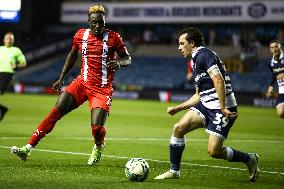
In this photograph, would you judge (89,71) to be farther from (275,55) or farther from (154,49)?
(154,49)

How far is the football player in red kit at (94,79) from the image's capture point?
40.2ft

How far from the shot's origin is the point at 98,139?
12.4 metres

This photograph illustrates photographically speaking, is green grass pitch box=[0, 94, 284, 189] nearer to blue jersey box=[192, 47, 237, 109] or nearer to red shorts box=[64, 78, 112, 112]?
red shorts box=[64, 78, 112, 112]

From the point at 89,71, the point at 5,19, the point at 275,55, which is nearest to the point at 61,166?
the point at 89,71

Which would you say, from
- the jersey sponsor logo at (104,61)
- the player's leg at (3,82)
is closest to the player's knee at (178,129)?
the jersey sponsor logo at (104,61)

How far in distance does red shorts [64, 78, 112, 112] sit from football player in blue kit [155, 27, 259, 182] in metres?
1.86

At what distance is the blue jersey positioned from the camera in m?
10.5

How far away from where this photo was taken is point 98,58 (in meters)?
12.6

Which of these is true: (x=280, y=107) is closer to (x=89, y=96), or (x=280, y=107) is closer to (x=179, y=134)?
(x=89, y=96)

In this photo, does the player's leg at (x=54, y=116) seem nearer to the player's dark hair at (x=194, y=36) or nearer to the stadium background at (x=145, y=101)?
the stadium background at (x=145, y=101)

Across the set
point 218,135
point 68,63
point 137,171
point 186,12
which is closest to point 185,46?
point 218,135

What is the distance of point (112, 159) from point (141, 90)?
26.2 m

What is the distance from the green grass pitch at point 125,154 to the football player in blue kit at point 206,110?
0.35 m

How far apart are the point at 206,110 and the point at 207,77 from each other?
1.57 ft
